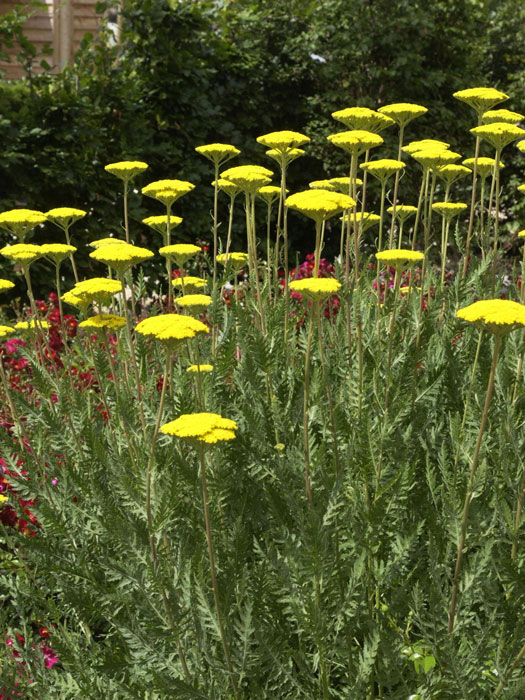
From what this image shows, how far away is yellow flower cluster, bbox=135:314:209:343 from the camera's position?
1.48 meters

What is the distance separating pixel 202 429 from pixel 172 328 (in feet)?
0.84

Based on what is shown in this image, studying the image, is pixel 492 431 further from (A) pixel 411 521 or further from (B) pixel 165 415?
(B) pixel 165 415

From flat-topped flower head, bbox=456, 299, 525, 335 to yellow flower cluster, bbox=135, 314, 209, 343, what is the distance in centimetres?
50

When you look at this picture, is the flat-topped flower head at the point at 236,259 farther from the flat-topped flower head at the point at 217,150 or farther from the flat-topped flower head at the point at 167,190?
the flat-topped flower head at the point at 167,190

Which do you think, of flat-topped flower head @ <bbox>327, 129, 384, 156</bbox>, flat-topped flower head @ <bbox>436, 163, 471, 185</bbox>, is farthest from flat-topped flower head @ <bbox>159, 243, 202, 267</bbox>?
A: flat-topped flower head @ <bbox>436, 163, 471, 185</bbox>

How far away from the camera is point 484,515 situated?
1.85 m

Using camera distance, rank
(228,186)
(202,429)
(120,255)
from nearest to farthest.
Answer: (202,429) < (120,255) < (228,186)

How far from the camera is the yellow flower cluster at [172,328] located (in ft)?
4.86

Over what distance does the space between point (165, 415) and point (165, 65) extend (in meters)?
4.39

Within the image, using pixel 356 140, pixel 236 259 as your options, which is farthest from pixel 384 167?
pixel 236 259

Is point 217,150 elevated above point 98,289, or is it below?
above

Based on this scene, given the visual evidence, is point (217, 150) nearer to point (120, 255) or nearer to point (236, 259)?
point (236, 259)

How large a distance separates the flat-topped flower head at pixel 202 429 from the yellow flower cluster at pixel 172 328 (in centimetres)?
17

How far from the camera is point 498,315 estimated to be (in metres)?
1.40
